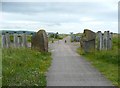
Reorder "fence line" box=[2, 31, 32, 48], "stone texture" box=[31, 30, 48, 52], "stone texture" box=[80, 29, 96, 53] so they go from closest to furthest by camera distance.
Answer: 1. "stone texture" box=[31, 30, 48, 52]
2. "stone texture" box=[80, 29, 96, 53]
3. "fence line" box=[2, 31, 32, 48]

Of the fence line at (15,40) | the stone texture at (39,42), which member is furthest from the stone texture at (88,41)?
the fence line at (15,40)

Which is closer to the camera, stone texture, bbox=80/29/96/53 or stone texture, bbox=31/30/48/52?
stone texture, bbox=31/30/48/52

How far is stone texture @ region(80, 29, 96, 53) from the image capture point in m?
31.2

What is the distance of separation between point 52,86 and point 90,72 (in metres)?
4.53

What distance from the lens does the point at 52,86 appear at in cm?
1222

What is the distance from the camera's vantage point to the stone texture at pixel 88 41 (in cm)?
3116

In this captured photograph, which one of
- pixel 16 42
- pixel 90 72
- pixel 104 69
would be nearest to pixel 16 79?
pixel 90 72

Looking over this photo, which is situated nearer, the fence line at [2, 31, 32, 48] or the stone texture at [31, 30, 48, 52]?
the stone texture at [31, 30, 48, 52]

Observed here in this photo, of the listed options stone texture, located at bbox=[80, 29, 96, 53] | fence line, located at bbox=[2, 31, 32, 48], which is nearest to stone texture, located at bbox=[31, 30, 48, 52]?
fence line, located at bbox=[2, 31, 32, 48]

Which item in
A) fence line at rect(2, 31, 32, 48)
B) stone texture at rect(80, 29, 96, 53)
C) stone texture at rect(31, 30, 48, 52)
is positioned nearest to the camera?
stone texture at rect(31, 30, 48, 52)

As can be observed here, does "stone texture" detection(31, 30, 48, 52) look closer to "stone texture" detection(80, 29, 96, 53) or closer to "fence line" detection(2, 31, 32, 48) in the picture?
"fence line" detection(2, 31, 32, 48)

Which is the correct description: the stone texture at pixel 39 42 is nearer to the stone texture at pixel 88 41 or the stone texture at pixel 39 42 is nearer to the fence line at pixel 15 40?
the fence line at pixel 15 40

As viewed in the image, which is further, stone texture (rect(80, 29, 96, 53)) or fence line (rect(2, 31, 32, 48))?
fence line (rect(2, 31, 32, 48))

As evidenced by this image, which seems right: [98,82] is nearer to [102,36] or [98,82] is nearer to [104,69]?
[104,69]
